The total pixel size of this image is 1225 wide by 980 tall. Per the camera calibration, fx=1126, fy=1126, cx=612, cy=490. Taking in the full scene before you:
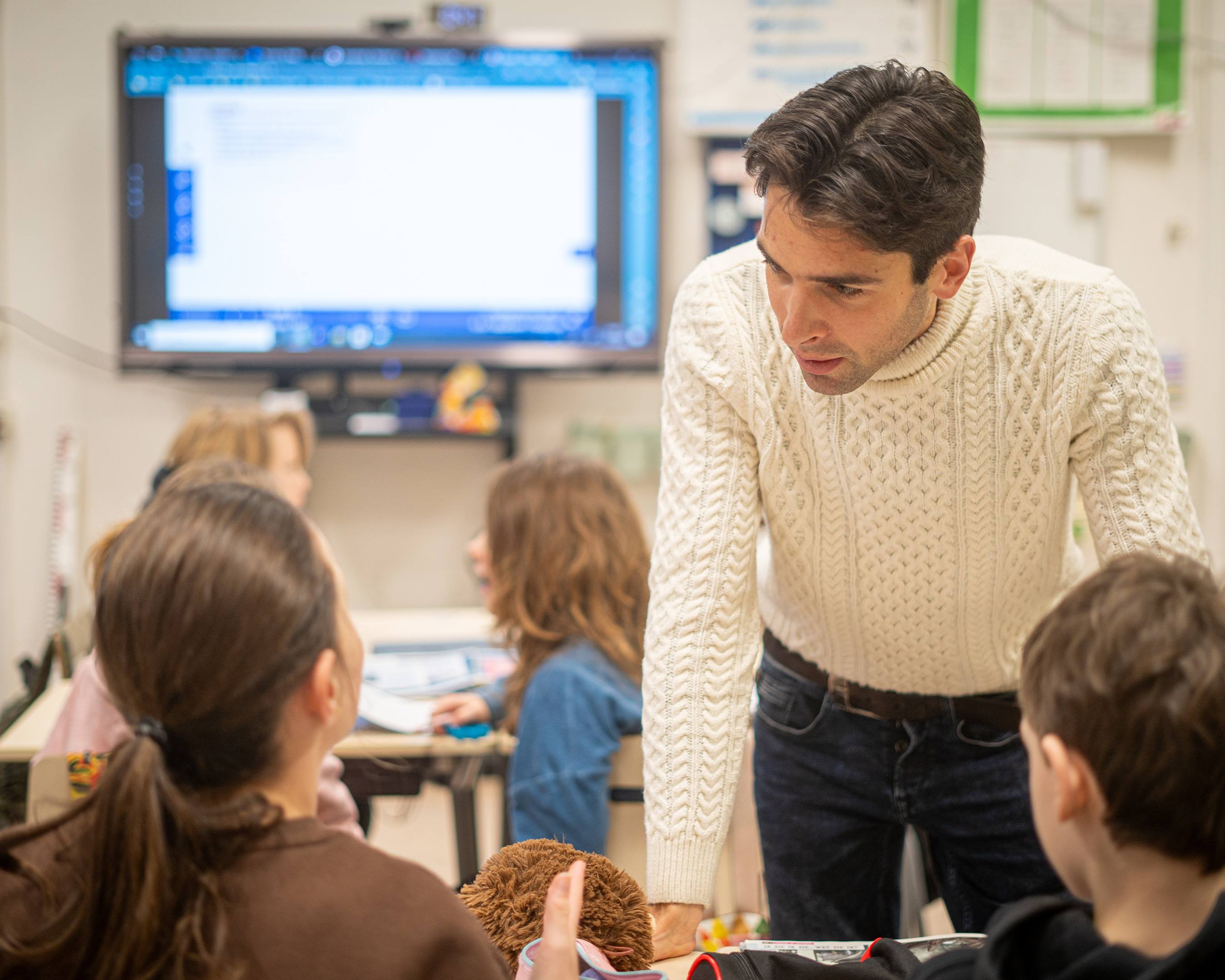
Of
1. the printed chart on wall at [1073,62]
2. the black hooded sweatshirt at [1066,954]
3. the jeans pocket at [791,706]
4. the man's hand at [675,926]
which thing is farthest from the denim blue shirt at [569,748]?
the printed chart on wall at [1073,62]

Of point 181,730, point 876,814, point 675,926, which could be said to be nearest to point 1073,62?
point 876,814

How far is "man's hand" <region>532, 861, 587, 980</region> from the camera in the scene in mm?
834

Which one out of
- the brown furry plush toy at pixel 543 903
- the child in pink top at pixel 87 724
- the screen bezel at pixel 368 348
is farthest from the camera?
the screen bezel at pixel 368 348

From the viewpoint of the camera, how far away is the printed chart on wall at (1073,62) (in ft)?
10.4

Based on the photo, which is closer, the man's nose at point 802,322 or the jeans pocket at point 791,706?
the man's nose at point 802,322

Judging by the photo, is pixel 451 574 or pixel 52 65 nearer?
pixel 52 65

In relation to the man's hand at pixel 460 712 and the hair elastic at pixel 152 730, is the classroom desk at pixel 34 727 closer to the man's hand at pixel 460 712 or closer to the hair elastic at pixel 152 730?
the man's hand at pixel 460 712

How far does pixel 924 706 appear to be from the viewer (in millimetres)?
1297

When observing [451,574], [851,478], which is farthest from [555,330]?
[851,478]

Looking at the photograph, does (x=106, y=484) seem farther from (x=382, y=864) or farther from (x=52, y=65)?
(x=382, y=864)

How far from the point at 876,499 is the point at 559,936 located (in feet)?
1.91

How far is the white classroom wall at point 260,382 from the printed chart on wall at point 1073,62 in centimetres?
9

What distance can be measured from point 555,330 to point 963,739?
6.64ft

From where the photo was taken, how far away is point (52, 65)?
313 cm
